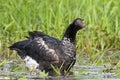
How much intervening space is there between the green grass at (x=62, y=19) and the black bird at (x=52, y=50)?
2.98 feet

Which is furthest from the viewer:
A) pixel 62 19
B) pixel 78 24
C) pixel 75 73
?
pixel 62 19

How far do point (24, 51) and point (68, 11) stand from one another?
5.92ft

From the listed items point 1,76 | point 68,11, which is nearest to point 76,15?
point 68,11

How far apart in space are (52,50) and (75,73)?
2.42 feet

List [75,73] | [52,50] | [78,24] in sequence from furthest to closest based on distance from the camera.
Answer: [78,24]
[52,50]
[75,73]

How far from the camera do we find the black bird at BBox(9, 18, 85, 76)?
9297 millimetres

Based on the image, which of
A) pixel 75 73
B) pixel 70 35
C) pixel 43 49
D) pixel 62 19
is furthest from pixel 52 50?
pixel 62 19

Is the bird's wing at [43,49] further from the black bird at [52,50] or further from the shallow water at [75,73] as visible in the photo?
the shallow water at [75,73]

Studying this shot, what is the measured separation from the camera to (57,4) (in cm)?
1139

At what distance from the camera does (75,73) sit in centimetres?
891

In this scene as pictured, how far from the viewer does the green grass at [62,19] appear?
10914 mm

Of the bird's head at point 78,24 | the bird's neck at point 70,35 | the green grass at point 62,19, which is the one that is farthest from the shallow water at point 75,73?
the green grass at point 62,19

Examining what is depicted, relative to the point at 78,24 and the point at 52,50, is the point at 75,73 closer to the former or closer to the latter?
the point at 52,50

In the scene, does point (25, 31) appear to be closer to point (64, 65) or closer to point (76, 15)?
point (76, 15)
